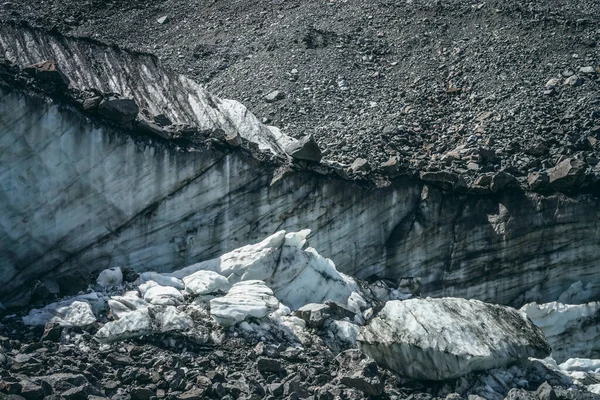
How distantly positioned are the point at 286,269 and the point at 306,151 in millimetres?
2677

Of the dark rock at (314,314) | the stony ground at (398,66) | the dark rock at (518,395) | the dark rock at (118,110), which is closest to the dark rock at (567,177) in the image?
the stony ground at (398,66)

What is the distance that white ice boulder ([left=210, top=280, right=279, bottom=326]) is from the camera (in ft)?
51.9

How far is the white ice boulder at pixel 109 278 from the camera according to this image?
17156 mm

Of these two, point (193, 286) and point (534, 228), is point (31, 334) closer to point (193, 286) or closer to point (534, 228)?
point (193, 286)

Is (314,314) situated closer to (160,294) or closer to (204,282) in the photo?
(204,282)

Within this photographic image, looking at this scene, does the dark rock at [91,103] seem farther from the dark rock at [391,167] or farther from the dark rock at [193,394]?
the dark rock at [193,394]

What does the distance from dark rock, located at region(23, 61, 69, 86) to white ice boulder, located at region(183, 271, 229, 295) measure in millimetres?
4092

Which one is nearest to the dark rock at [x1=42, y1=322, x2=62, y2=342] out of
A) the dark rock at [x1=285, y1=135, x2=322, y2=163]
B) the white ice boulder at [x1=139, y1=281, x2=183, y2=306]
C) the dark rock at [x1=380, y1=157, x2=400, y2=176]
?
the white ice boulder at [x1=139, y1=281, x2=183, y2=306]

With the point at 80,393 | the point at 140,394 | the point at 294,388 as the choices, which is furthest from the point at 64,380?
the point at 294,388

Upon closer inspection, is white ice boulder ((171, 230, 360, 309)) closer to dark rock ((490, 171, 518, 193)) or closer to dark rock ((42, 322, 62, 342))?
dark rock ((42, 322, 62, 342))

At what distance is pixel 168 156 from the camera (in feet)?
60.2

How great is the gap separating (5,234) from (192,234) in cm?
327

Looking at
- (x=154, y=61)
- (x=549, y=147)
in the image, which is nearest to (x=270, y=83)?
(x=154, y=61)

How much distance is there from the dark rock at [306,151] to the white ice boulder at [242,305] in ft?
12.0
